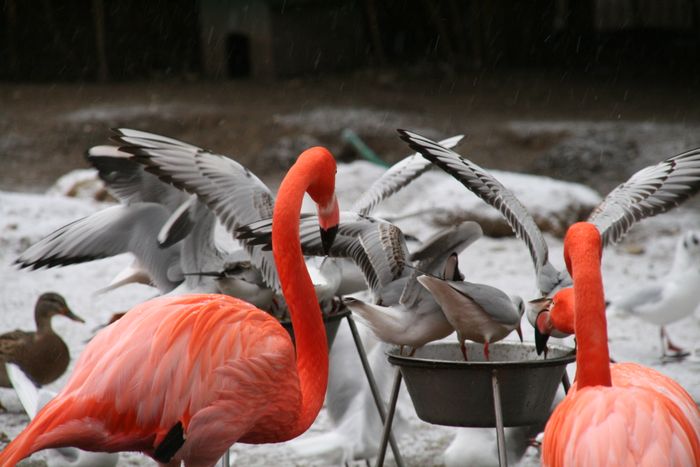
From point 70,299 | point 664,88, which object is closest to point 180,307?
point 70,299

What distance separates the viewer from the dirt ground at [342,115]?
11625 mm

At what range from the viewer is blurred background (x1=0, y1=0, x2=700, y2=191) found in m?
11.9

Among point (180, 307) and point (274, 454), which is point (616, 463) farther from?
point (274, 454)

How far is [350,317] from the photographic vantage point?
3996mm

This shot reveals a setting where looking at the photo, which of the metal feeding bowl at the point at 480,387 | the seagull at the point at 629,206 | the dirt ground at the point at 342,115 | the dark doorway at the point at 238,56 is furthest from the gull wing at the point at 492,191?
the dark doorway at the point at 238,56

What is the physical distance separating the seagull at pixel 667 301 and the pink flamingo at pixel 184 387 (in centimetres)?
345

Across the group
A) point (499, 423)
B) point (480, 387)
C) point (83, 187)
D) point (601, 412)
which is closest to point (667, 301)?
point (480, 387)

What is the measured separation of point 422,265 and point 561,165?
7.62m

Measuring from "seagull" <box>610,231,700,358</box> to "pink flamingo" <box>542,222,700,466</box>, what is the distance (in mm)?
3292

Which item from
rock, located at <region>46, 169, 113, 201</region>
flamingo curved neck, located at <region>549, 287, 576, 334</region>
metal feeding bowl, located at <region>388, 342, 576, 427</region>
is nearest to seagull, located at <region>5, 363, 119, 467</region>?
metal feeding bowl, located at <region>388, 342, 576, 427</region>

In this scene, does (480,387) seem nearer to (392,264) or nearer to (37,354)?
(392,264)

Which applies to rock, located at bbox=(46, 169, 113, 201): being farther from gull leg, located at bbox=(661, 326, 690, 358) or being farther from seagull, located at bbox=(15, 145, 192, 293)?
gull leg, located at bbox=(661, 326, 690, 358)

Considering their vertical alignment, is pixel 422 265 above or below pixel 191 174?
below

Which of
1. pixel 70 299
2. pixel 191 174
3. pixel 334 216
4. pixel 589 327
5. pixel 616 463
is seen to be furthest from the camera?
pixel 70 299
